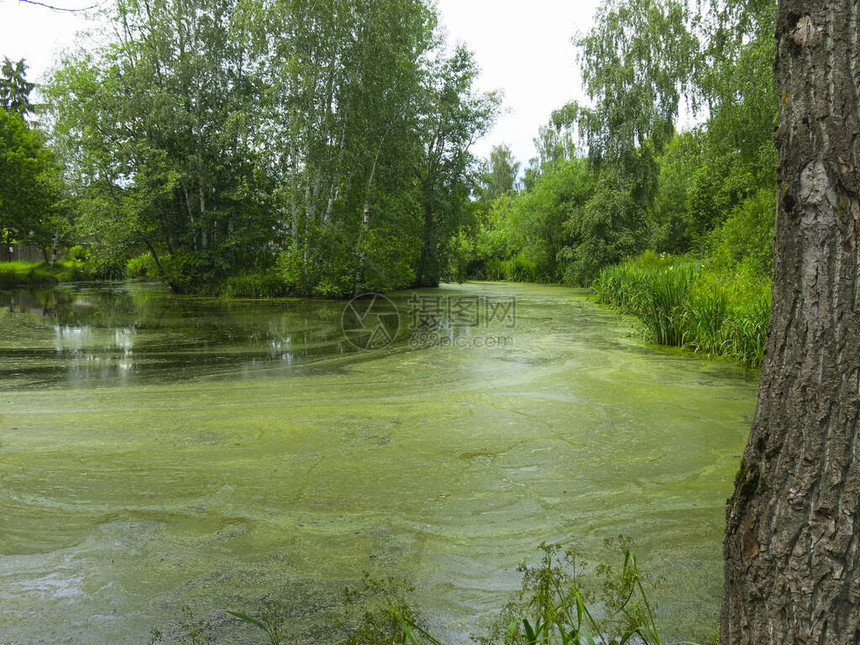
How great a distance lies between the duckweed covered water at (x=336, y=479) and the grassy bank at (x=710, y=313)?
1.61 ft

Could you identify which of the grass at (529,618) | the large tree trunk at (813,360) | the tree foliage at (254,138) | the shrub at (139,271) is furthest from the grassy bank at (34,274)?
the large tree trunk at (813,360)

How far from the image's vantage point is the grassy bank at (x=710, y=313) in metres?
5.93

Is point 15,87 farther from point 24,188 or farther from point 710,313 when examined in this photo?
point 710,313

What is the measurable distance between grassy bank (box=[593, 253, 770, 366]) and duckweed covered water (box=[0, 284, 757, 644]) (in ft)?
1.61

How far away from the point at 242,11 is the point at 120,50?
3.79m

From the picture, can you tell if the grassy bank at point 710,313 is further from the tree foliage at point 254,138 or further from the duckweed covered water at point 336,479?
the tree foliage at point 254,138

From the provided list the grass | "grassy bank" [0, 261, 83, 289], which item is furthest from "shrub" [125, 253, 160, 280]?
the grass

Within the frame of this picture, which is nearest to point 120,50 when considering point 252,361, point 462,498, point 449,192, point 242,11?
point 242,11

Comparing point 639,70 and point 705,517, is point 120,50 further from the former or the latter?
point 705,517

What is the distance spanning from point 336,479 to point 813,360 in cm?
216

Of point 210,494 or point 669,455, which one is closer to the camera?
point 210,494

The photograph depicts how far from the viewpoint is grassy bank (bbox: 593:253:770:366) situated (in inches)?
233

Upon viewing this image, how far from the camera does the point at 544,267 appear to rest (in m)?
23.6

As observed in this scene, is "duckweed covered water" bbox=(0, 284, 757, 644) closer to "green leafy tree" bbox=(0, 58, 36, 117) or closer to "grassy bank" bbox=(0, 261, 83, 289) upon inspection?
"grassy bank" bbox=(0, 261, 83, 289)
